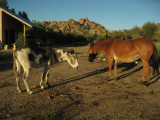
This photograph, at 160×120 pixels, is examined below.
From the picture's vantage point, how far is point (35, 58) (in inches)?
197

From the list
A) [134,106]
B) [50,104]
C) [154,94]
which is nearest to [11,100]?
[50,104]

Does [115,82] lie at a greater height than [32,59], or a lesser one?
lesser

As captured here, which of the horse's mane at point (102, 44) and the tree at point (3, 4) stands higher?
the tree at point (3, 4)

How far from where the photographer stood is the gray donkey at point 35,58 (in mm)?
4812

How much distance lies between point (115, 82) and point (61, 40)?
31400 millimetres

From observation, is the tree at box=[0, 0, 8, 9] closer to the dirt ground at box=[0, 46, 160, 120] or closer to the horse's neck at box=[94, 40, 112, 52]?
the dirt ground at box=[0, 46, 160, 120]

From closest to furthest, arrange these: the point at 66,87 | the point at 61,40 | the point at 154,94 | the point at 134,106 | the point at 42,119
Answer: the point at 42,119 < the point at 134,106 < the point at 154,94 < the point at 66,87 < the point at 61,40

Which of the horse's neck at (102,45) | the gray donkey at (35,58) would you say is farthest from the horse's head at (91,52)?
the gray donkey at (35,58)

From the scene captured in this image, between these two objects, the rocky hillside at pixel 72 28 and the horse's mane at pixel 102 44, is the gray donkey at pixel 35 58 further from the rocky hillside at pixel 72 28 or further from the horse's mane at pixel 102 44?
the rocky hillside at pixel 72 28

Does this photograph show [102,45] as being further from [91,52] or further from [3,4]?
[3,4]

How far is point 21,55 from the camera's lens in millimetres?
4762

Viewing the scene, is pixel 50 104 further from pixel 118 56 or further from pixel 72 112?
pixel 118 56

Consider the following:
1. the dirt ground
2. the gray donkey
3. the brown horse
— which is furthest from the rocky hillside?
the dirt ground

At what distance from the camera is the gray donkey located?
4.81 m
